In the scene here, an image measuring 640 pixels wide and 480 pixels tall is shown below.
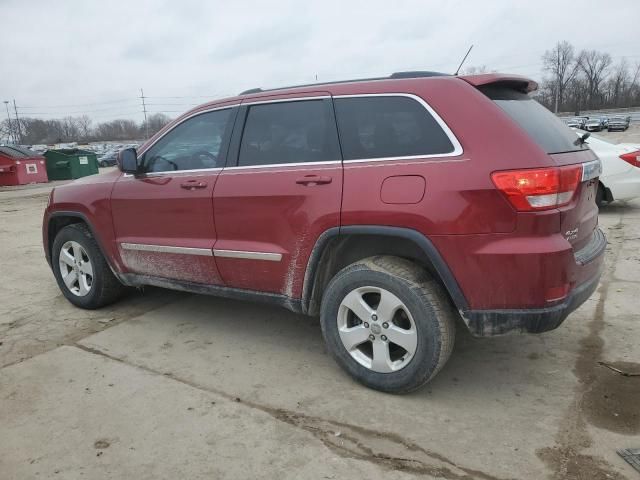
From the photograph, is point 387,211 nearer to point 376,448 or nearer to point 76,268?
point 376,448

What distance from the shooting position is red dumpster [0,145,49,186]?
2167 cm

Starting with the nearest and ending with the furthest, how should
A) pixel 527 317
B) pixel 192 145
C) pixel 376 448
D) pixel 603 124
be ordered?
1. pixel 376 448
2. pixel 527 317
3. pixel 192 145
4. pixel 603 124

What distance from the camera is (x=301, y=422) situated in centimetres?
283

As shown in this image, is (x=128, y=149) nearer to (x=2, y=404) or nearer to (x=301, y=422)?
(x=2, y=404)

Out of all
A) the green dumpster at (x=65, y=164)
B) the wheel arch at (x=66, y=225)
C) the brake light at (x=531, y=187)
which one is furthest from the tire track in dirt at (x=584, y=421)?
the green dumpster at (x=65, y=164)

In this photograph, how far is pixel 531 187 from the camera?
2.59 metres

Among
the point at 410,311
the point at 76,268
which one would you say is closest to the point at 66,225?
the point at 76,268

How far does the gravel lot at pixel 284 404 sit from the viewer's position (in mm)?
2479

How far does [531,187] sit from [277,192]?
4.89ft

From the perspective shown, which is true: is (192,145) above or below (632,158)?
above

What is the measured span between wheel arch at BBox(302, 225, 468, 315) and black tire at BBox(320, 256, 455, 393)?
0.28ft

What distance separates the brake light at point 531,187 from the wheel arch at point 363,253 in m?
0.47

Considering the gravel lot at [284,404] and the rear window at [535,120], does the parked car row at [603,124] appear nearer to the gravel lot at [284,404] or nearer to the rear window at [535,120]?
the rear window at [535,120]

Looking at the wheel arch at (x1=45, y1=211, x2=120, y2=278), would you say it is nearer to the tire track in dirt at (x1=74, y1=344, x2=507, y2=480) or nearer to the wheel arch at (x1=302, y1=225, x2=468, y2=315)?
the wheel arch at (x1=302, y1=225, x2=468, y2=315)
